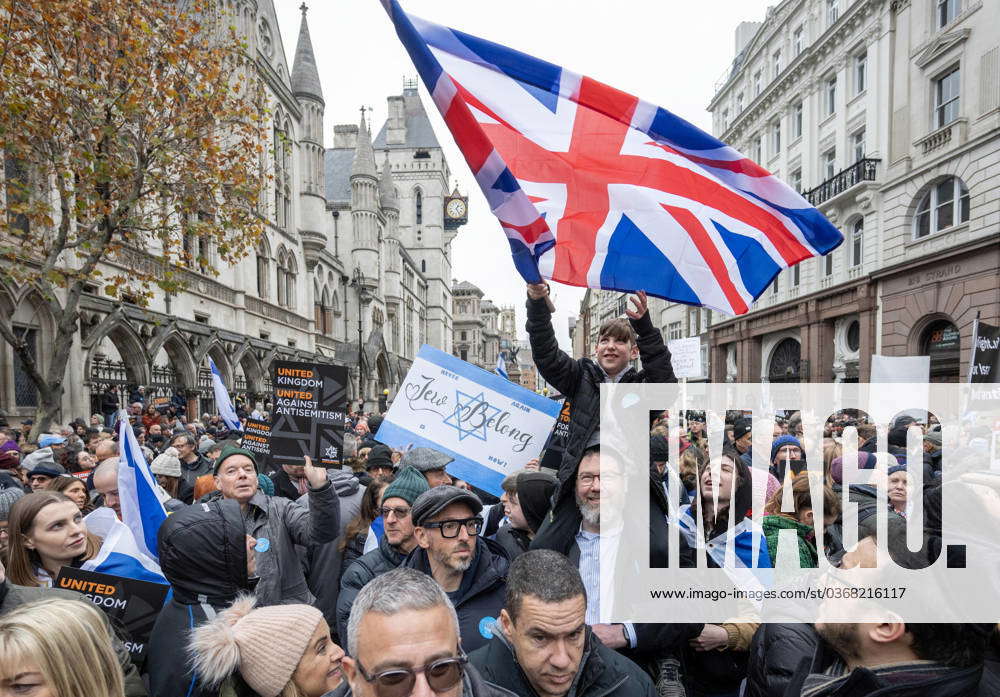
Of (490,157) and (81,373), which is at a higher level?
(490,157)

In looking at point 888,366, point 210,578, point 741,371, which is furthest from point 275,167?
point 210,578

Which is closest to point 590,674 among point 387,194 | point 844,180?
point 844,180

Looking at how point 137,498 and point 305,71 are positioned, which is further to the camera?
point 305,71

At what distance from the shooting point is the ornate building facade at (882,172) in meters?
17.4

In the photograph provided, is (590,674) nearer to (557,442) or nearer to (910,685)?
(910,685)

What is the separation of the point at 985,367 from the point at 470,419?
18.6 ft

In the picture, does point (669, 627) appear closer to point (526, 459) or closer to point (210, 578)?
point (210, 578)

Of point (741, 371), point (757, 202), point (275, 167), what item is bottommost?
point (741, 371)

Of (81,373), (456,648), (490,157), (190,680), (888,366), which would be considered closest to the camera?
(456,648)

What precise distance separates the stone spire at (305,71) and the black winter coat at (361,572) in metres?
36.5

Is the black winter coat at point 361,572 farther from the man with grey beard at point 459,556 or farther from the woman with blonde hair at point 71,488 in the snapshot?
the woman with blonde hair at point 71,488

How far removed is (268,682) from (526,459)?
3066 mm

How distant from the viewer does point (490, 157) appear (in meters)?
3.35

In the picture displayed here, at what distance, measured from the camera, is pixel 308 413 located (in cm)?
409
